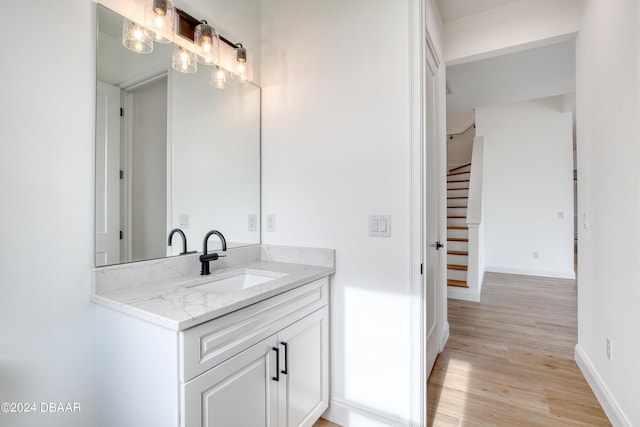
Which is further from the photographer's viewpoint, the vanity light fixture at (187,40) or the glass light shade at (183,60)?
the glass light shade at (183,60)

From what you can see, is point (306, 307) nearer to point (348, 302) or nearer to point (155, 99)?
point (348, 302)

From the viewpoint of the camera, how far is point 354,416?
165 centimetres

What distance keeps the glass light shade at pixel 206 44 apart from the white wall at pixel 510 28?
1.94m

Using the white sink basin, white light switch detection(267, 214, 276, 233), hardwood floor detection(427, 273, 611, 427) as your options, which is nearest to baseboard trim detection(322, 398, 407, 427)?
hardwood floor detection(427, 273, 611, 427)

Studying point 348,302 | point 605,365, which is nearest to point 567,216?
point 605,365

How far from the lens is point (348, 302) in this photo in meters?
1.69

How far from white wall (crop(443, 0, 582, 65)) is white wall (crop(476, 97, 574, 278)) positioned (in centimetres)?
336

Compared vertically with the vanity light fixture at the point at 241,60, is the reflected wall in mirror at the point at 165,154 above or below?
below

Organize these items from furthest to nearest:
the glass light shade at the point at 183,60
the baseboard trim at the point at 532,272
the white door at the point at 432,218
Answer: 1. the baseboard trim at the point at 532,272
2. the white door at the point at 432,218
3. the glass light shade at the point at 183,60

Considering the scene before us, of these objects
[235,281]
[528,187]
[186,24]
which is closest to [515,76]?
[528,187]

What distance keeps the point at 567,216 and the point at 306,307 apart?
5370 millimetres

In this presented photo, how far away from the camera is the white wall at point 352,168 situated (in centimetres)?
155

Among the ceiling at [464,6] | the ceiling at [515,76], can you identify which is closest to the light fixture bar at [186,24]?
the ceiling at [464,6]

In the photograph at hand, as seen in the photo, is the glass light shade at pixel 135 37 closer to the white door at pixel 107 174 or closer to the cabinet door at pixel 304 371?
the white door at pixel 107 174
